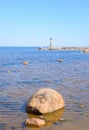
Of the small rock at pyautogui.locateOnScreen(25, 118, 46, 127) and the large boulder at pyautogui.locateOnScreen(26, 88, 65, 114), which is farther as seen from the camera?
the large boulder at pyautogui.locateOnScreen(26, 88, 65, 114)

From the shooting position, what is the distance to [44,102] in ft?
50.3

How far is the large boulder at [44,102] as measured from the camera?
1527 centimetres

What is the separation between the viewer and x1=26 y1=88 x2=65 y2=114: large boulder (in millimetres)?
15273

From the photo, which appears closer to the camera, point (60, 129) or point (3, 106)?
point (60, 129)

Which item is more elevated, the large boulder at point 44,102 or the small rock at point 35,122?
the large boulder at point 44,102

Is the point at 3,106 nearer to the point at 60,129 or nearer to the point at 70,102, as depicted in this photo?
the point at 70,102

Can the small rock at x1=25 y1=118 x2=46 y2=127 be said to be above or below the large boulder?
below

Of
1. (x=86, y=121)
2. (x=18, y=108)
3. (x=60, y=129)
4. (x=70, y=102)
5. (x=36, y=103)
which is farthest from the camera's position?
(x=70, y=102)

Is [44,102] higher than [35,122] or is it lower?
higher

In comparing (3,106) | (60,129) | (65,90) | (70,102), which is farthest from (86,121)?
(65,90)

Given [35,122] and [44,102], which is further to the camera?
[44,102]

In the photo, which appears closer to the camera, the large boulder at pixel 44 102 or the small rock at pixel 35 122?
the small rock at pixel 35 122

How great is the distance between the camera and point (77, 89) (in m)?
23.0

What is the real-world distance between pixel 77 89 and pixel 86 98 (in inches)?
148
